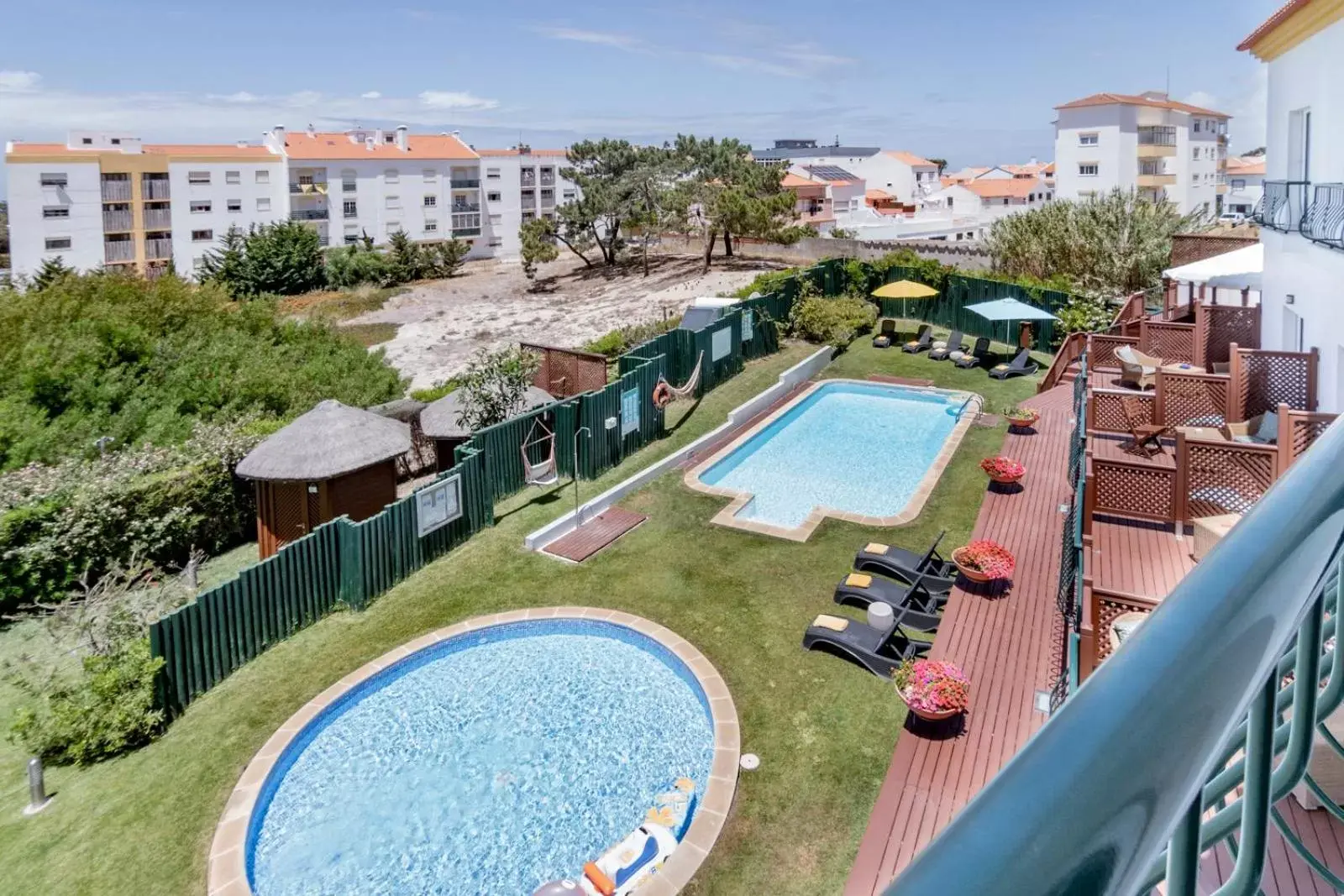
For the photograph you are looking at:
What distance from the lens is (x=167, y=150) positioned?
7469 centimetres

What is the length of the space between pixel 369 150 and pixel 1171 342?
7988 centimetres

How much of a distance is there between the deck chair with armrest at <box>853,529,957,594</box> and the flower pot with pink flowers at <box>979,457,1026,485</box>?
3.21 metres

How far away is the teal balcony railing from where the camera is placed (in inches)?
22.9

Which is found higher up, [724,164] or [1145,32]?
[724,164]

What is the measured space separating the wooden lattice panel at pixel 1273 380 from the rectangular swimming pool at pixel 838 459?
5529 mm

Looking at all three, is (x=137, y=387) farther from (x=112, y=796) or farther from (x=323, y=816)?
(x=323, y=816)

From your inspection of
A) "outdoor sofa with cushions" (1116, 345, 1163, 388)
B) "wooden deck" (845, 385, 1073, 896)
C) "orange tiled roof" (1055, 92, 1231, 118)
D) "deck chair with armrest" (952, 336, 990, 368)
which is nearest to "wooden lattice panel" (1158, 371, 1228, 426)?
"outdoor sofa with cushions" (1116, 345, 1163, 388)

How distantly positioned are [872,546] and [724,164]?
37072 mm

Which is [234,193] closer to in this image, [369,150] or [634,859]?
[369,150]

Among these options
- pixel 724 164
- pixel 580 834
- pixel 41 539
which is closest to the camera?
pixel 580 834

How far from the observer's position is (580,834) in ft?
29.1

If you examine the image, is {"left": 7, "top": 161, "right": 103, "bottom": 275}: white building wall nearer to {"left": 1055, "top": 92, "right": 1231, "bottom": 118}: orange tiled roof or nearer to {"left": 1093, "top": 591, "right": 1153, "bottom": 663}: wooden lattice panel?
{"left": 1093, "top": 591, "right": 1153, "bottom": 663}: wooden lattice panel

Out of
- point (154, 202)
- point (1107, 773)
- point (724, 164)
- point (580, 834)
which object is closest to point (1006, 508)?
point (580, 834)

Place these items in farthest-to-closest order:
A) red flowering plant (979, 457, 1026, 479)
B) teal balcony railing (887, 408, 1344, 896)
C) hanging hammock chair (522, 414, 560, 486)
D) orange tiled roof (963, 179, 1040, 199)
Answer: orange tiled roof (963, 179, 1040, 199)
hanging hammock chair (522, 414, 560, 486)
red flowering plant (979, 457, 1026, 479)
teal balcony railing (887, 408, 1344, 896)
